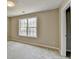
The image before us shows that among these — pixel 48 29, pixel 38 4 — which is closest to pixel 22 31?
pixel 48 29

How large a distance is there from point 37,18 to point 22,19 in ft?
6.25

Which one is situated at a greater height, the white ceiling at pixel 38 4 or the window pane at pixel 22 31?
the white ceiling at pixel 38 4

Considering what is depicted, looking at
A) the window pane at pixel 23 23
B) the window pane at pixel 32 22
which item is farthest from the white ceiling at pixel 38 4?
the window pane at pixel 23 23

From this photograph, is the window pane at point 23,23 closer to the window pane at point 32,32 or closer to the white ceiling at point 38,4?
the window pane at point 32,32

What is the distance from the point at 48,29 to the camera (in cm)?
567

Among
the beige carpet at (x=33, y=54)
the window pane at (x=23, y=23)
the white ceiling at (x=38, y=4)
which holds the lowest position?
the beige carpet at (x=33, y=54)

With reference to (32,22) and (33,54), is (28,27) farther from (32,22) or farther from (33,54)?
(33,54)

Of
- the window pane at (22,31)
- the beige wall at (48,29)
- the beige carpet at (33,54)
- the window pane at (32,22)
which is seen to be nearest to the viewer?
the beige carpet at (33,54)

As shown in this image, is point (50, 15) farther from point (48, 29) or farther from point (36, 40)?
point (36, 40)

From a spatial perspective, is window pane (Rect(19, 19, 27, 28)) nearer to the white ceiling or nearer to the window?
the window

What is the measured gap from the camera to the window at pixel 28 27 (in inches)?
268

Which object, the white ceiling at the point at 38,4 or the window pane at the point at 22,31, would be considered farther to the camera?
the window pane at the point at 22,31
